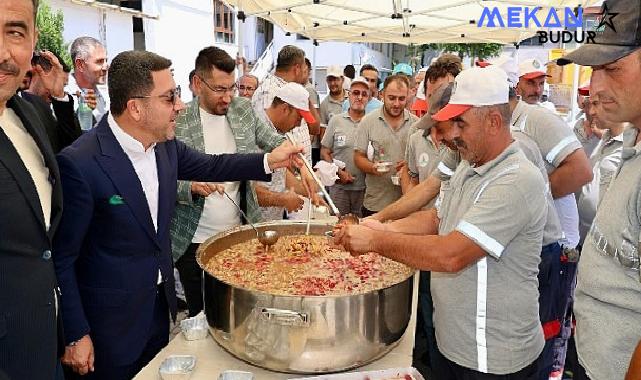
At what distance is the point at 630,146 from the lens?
4.64ft

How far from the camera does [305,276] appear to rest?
205cm

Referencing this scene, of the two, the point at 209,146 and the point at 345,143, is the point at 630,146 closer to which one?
the point at 209,146

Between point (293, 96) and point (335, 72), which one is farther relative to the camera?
point (335, 72)

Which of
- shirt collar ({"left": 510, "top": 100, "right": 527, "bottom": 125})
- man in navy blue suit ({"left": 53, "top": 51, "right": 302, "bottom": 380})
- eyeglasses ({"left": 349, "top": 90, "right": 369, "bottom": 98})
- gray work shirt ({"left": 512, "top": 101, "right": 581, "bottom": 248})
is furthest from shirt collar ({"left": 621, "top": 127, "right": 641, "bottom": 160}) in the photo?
eyeglasses ({"left": 349, "top": 90, "right": 369, "bottom": 98})

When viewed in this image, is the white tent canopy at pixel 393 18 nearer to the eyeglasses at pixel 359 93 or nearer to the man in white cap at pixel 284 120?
the eyeglasses at pixel 359 93

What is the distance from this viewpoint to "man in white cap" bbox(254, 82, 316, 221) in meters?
3.12

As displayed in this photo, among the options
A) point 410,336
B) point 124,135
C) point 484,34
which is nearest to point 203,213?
point 124,135

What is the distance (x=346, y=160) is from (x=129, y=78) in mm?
3013

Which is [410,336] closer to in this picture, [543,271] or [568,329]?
[543,271]

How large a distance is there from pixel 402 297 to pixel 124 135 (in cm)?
117

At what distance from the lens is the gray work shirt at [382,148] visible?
4066 mm

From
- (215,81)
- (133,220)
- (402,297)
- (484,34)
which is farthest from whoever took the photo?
(484,34)

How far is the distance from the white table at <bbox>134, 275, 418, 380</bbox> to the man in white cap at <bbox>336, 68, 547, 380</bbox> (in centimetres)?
18

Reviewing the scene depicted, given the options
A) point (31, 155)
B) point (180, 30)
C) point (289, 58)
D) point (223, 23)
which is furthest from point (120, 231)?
point (223, 23)
